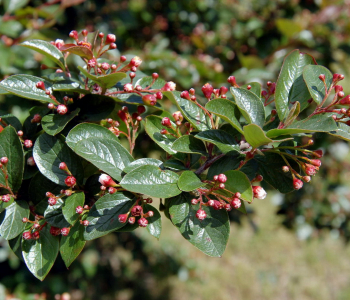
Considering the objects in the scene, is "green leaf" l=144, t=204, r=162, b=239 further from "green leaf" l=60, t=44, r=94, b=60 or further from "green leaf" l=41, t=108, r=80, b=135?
"green leaf" l=60, t=44, r=94, b=60

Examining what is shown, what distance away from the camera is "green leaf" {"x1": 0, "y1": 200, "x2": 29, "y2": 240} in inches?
33.7

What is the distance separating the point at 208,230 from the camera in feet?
2.77

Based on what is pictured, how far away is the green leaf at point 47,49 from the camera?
3.02 feet

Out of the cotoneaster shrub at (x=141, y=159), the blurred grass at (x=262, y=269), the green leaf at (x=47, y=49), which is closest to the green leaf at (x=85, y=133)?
the cotoneaster shrub at (x=141, y=159)

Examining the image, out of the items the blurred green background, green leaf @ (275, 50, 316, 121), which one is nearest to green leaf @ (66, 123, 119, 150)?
green leaf @ (275, 50, 316, 121)

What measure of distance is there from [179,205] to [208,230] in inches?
3.7

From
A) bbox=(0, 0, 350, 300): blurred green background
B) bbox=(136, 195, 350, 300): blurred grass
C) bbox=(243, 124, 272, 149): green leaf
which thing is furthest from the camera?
bbox=(136, 195, 350, 300): blurred grass

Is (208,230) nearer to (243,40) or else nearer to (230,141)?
(230,141)

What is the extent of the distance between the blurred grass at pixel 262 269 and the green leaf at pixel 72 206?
2688 millimetres

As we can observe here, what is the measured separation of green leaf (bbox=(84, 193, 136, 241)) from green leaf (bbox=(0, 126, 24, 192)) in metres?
0.23

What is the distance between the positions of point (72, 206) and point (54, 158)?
142mm

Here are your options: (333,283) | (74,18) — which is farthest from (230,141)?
(333,283)

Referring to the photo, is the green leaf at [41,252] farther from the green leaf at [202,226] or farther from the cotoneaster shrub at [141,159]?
the green leaf at [202,226]

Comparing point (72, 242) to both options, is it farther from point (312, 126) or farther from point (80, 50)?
point (312, 126)
